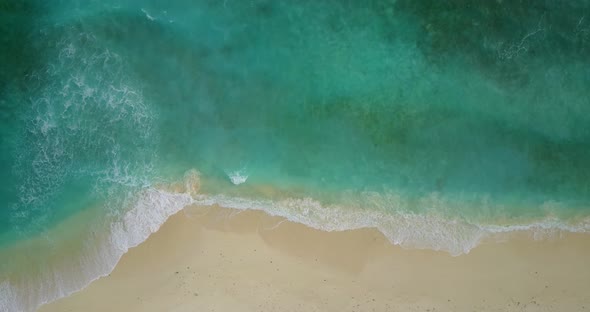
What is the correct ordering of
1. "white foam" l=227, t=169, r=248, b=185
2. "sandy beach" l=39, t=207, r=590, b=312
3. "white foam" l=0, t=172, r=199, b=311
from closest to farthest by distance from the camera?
"sandy beach" l=39, t=207, r=590, b=312 < "white foam" l=0, t=172, r=199, b=311 < "white foam" l=227, t=169, r=248, b=185

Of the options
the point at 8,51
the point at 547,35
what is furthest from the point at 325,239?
the point at 8,51

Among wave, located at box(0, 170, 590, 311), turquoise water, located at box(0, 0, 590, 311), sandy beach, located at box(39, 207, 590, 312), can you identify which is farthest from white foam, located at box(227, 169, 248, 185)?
sandy beach, located at box(39, 207, 590, 312)

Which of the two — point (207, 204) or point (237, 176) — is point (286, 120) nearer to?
point (237, 176)

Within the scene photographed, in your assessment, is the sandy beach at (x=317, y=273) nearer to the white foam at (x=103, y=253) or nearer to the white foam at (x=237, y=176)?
the white foam at (x=103, y=253)

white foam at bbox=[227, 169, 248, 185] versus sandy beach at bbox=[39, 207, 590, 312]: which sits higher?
white foam at bbox=[227, 169, 248, 185]

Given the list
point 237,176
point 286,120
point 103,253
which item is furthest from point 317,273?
point 103,253

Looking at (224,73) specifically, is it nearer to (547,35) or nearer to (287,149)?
(287,149)

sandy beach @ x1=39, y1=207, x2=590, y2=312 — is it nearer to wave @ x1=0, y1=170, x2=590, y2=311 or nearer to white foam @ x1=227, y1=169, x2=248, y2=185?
wave @ x1=0, y1=170, x2=590, y2=311
